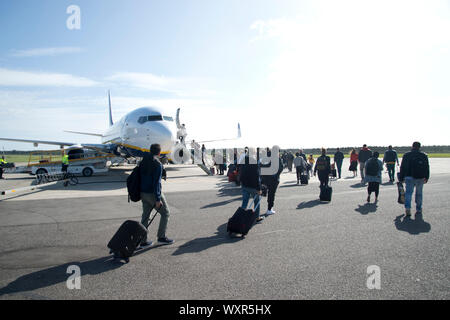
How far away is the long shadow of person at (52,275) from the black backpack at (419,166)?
747cm

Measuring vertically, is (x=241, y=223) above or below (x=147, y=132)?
below

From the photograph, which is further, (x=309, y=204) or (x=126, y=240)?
(x=309, y=204)

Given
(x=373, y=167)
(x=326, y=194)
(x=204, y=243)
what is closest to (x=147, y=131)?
(x=326, y=194)

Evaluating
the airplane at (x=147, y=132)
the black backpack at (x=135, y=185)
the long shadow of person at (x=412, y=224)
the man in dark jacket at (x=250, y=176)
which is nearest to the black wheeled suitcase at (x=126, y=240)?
the black backpack at (x=135, y=185)

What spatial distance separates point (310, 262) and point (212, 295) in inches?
72.2

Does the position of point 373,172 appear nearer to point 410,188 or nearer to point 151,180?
point 410,188

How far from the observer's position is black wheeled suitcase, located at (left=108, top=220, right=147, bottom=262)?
468cm

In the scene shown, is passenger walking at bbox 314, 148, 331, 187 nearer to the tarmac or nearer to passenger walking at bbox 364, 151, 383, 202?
passenger walking at bbox 364, 151, 383, 202

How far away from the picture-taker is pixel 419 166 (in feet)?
24.8

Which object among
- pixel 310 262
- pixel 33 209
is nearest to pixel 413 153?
pixel 310 262

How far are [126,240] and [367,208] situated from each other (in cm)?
733

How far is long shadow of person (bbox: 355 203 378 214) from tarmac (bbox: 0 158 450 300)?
0.14 ft

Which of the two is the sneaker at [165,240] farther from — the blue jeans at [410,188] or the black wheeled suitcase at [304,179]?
the black wheeled suitcase at [304,179]
